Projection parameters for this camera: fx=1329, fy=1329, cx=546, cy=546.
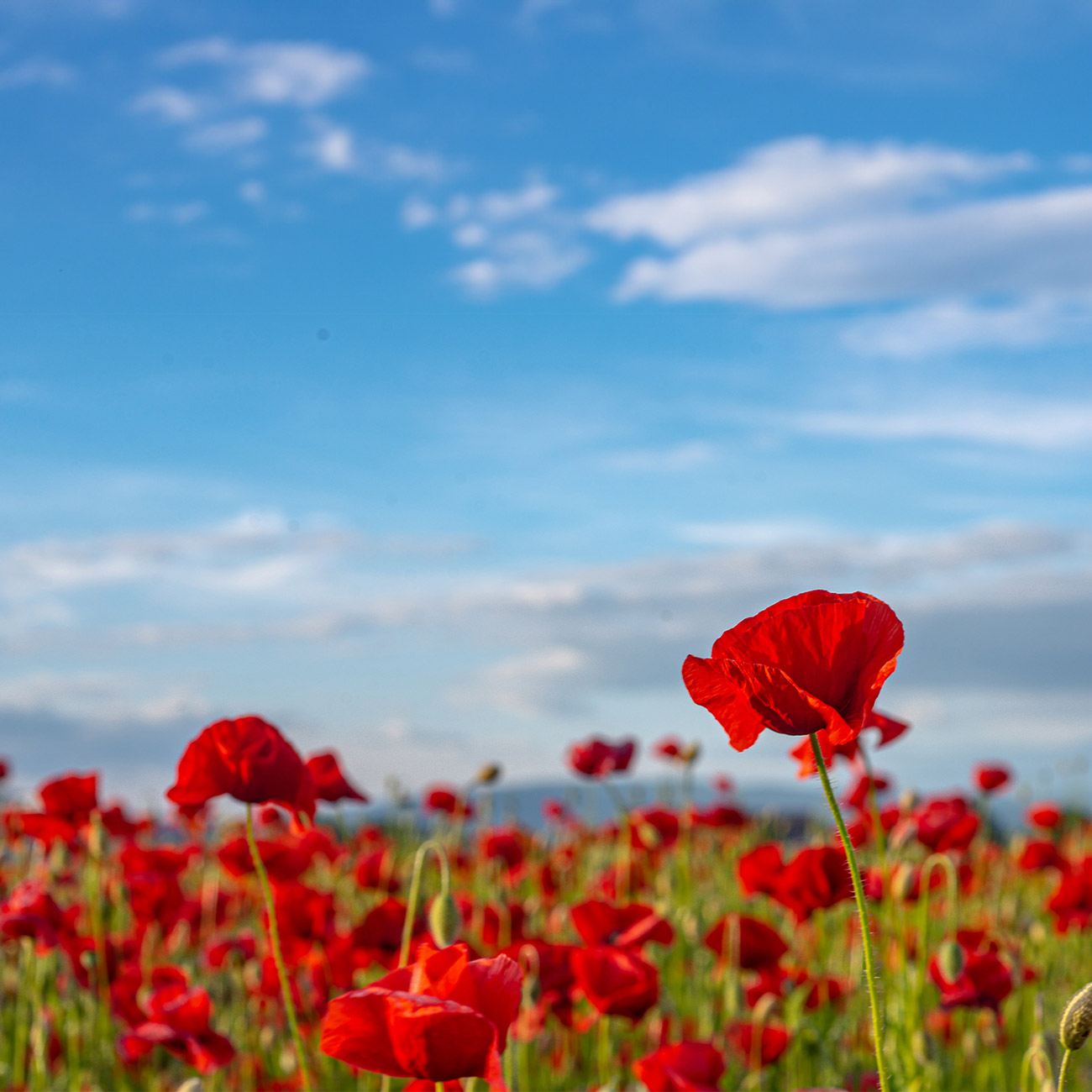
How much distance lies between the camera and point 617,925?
2.84m

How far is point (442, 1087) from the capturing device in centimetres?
146

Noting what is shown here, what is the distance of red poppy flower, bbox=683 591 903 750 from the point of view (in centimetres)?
123

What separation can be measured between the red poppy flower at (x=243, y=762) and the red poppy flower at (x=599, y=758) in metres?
1.91

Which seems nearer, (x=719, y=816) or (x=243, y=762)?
(x=243, y=762)

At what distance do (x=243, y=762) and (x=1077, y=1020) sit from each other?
3.73ft

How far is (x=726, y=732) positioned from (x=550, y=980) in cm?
169

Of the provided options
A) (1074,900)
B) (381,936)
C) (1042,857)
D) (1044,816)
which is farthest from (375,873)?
(1044,816)

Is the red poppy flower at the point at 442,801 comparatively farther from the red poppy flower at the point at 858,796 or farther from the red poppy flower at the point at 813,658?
the red poppy flower at the point at 813,658

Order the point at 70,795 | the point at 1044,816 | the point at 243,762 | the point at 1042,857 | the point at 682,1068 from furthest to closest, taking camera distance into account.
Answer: the point at 1044,816 → the point at 1042,857 → the point at 70,795 → the point at 682,1068 → the point at 243,762

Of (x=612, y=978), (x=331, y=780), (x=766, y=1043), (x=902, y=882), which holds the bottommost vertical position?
(x=766, y=1043)

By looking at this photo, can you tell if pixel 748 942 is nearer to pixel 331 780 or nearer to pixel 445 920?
pixel 331 780

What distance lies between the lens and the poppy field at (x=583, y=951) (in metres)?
1.28

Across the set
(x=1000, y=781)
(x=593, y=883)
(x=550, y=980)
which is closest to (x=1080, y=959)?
(x=1000, y=781)

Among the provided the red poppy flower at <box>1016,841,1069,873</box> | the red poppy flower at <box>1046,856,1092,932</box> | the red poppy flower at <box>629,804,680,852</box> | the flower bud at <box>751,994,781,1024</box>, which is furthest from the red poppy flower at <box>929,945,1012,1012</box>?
the red poppy flower at <box>1016,841,1069,873</box>
